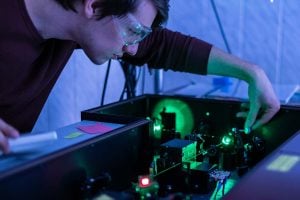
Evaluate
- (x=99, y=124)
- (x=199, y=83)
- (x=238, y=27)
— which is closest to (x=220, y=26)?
(x=238, y=27)

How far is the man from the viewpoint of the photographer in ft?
3.12

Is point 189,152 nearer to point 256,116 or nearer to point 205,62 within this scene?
point 256,116

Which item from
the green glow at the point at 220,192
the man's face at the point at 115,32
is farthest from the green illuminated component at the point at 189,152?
the man's face at the point at 115,32

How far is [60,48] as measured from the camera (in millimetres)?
1161

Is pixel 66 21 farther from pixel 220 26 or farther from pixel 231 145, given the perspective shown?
pixel 220 26

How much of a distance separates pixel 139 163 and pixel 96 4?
1.30 feet

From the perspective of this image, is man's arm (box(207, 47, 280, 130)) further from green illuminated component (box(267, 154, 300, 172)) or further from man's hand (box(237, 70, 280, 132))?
green illuminated component (box(267, 154, 300, 172))

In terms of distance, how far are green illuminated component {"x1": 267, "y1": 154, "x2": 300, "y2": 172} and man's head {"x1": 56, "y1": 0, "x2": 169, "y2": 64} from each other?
46 centimetres

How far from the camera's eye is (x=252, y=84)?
123 cm

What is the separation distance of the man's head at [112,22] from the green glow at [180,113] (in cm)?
28

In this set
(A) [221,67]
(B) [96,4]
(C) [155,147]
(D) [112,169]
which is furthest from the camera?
(A) [221,67]

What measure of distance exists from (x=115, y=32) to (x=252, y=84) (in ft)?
1.55

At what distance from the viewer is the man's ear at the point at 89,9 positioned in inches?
37.2

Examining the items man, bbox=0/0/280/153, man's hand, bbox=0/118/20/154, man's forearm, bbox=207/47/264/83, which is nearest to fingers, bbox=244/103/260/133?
man, bbox=0/0/280/153
